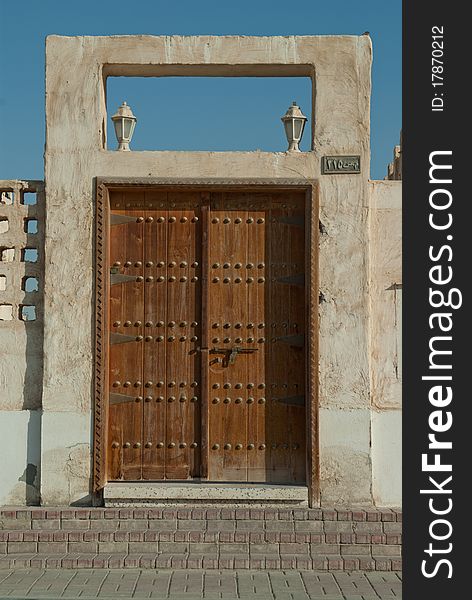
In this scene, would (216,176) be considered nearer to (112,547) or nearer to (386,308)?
(386,308)

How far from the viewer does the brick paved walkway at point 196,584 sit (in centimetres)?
779

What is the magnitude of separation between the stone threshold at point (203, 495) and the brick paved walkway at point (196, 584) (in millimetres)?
589

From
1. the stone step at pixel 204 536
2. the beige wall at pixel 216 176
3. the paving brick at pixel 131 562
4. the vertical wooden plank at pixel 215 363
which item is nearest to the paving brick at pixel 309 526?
the stone step at pixel 204 536

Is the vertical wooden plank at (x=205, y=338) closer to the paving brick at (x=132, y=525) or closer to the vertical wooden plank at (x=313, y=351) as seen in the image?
the paving brick at (x=132, y=525)

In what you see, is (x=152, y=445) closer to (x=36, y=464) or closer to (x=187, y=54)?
(x=36, y=464)

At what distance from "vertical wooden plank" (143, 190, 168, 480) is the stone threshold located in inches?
11.1

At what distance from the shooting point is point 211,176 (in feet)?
29.7

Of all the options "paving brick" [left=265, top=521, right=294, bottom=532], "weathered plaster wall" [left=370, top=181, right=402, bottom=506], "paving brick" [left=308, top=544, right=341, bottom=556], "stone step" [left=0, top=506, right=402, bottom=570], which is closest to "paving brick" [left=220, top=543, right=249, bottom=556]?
"stone step" [left=0, top=506, right=402, bottom=570]

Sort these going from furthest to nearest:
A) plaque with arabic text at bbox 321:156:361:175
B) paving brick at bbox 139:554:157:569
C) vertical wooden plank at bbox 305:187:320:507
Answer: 1. plaque with arabic text at bbox 321:156:361:175
2. vertical wooden plank at bbox 305:187:320:507
3. paving brick at bbox 139:554:157:569

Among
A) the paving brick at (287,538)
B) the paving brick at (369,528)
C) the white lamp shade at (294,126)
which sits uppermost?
the white lamp shade at (294,126)

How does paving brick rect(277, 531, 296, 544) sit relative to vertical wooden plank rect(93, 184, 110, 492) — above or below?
below

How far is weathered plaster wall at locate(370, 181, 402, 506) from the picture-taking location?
9070 millimetres

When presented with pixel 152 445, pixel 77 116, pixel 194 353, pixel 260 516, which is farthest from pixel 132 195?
pixel 260 516

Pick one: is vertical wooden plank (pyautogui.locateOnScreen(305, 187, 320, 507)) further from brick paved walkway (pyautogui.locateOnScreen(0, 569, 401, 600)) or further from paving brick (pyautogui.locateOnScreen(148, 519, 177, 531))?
paving brick (pyautogui.locateOnScreen(148, 519, 177, 531))
